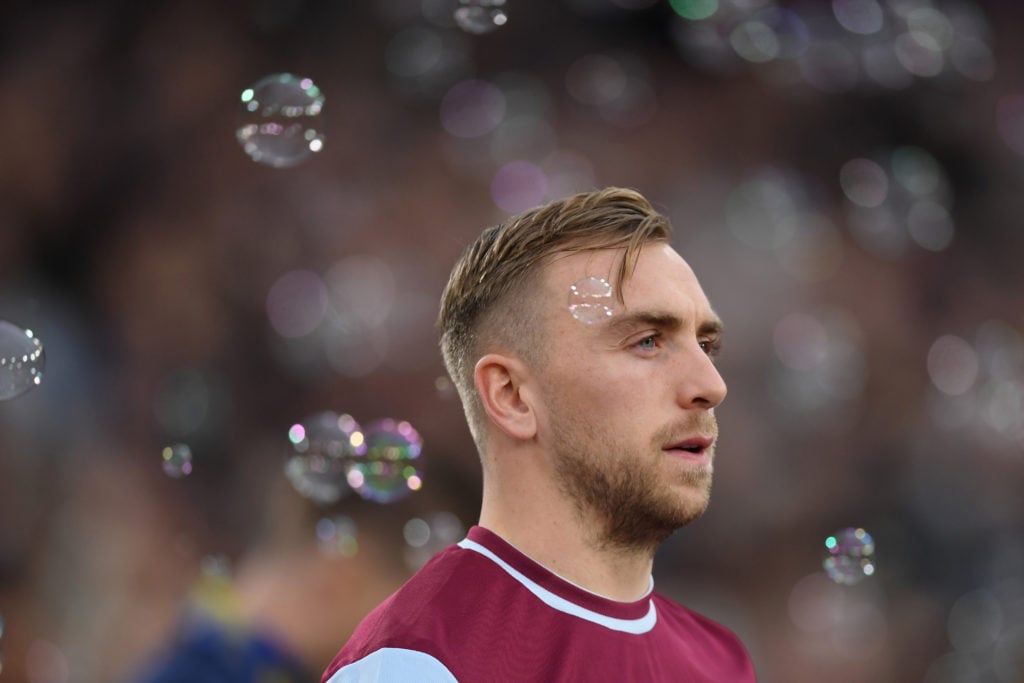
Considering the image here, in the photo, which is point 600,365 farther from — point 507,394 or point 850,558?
point 850,558

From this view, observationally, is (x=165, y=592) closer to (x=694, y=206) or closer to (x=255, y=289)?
(x=255, y=289)

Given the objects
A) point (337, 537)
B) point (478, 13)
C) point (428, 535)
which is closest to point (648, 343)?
point (478, 13)

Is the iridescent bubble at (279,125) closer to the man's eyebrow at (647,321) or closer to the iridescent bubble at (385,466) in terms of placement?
the iridescent bubble at (385,466)

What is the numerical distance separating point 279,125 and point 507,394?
5.15ft

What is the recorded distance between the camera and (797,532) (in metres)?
5.58

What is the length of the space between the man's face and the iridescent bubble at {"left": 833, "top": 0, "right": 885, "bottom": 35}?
4.42m

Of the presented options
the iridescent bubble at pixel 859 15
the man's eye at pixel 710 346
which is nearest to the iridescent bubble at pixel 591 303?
the man's eye at pixel 710 346

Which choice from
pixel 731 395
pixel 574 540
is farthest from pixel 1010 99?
pixel 574 540

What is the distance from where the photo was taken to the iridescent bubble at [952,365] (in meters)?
5.88

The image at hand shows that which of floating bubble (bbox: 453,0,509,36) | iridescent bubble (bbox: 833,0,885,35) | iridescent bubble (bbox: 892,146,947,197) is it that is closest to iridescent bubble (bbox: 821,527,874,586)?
floating bubble (bbox: 453,0,509,36)

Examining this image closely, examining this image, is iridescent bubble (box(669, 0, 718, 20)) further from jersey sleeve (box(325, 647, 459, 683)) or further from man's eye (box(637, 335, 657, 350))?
jersey sleeve (box(325, 647, 459, 683))

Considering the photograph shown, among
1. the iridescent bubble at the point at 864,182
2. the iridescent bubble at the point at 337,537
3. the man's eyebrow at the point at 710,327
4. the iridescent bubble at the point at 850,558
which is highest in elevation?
the man's eyebrow at the point at 710,327

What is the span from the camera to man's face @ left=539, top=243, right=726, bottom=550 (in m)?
1.83

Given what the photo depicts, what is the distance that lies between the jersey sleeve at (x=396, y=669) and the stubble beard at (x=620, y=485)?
1.22 feet
